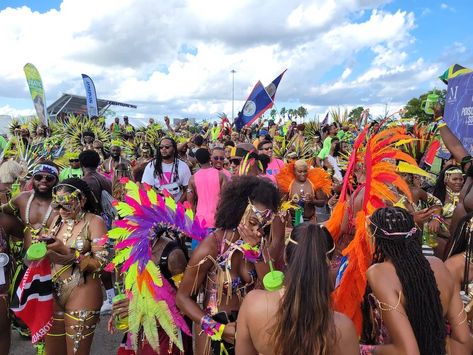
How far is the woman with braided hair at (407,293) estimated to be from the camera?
1839mm

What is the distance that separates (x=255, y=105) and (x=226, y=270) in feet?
35.8

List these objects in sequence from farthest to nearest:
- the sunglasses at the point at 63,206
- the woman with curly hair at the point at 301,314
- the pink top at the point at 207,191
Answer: the pink top at the point at 207,191 < the sunglasses at the point at 63,206 < the woman with curly hair at the point at 301,314

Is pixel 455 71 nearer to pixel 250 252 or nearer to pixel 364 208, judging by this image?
pixel 364 208

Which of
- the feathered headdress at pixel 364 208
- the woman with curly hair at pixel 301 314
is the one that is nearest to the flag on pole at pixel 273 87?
the feathered headdress at pixel 364 208

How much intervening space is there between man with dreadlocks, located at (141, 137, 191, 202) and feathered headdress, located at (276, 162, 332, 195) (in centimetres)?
137

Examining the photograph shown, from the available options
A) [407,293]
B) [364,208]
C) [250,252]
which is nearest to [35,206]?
[250,252]

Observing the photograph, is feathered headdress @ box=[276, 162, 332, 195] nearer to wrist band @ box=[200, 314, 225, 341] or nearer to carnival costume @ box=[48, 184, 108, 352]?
carnival costume @ box=[48, 184, 108, 352]

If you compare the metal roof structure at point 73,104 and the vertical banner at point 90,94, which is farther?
the metal roof structure at point 73,104

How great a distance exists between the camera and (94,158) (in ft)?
17.0

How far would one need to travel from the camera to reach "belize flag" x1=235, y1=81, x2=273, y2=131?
12672 millimetres

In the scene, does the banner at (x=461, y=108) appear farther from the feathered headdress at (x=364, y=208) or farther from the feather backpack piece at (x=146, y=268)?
the feather backpack piece at (x=146, y=268)

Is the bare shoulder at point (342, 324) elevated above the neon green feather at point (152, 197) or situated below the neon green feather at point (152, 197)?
below

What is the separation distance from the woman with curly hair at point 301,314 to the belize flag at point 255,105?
11.1 meters

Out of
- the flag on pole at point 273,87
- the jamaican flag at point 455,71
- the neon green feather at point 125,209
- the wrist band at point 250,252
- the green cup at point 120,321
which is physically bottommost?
the green cup at point 120,321
